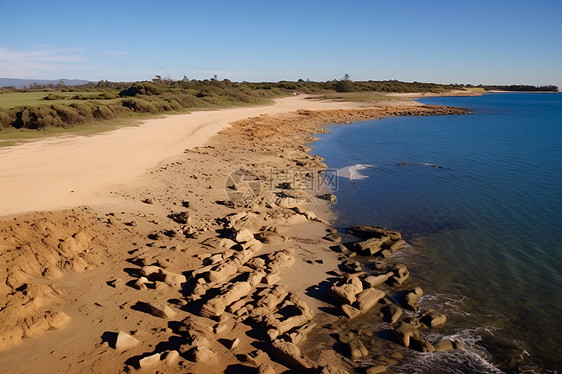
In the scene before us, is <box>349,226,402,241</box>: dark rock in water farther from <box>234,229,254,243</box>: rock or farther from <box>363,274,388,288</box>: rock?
<box>234,229,254,243</box>: rock

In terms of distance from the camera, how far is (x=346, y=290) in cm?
841

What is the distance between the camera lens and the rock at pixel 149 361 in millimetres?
5965

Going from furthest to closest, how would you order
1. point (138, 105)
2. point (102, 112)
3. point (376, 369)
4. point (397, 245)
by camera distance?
1. point (138, 105)
2. point (102, 112)
3. point (397, 245)
4. point (376, 369)

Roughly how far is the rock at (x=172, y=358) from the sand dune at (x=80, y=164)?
761 centimetres

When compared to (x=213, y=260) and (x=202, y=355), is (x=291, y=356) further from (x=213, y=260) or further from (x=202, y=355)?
(x=213, y=260)

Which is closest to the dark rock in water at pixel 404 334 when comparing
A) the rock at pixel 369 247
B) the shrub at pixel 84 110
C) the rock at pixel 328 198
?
the rock at pixel 369 247

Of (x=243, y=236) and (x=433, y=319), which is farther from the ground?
(x=243, y=236)

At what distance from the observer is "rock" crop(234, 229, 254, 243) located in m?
10.4

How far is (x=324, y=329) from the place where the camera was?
7516 millimetres

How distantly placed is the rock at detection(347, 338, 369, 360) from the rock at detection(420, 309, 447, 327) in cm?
182

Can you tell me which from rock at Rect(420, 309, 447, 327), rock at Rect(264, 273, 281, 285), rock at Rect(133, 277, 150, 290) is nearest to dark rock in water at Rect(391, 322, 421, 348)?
rock at Rect(420, 309, 447, 327)

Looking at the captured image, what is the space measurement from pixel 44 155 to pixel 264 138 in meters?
15.3

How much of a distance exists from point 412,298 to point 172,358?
5667 millimetres

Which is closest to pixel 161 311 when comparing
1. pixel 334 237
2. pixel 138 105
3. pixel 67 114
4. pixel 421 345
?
pixel 421 345
